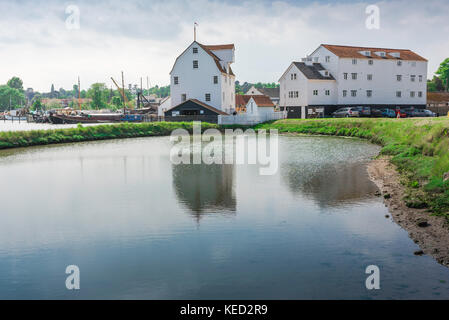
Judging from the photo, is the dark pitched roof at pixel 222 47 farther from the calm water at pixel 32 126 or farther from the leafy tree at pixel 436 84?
Result: the leafy tree at pixel 436 84

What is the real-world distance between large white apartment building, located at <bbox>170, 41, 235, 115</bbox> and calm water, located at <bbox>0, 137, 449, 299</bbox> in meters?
45.2

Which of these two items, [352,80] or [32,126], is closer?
[352,80]

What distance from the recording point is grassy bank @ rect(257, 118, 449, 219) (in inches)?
555

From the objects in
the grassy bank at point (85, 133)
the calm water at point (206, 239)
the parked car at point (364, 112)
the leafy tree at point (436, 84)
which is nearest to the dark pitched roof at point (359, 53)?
the parked car at point (364, 112)

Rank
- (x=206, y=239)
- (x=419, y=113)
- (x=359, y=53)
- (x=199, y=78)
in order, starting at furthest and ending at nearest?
(x=359, y=53), (x=199, y=78), (x=419, y=113), (x=206, y=239)

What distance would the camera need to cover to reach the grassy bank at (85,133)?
125ft

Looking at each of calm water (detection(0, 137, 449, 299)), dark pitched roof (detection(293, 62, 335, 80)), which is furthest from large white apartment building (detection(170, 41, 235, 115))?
calm water (detection(0, 137, 449, 299))

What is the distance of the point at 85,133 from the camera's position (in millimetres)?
45875

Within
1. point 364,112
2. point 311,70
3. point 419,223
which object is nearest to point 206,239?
point 419,223

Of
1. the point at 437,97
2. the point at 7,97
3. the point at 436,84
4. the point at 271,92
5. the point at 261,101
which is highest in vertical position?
the point at 7,97

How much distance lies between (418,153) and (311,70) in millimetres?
49393

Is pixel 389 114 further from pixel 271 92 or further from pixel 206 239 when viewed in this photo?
pixel 271 92

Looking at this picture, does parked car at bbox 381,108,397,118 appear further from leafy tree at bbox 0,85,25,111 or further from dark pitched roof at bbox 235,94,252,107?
leafy tree at bbox 0,85,25,111

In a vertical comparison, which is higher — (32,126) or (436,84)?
(436,84)
